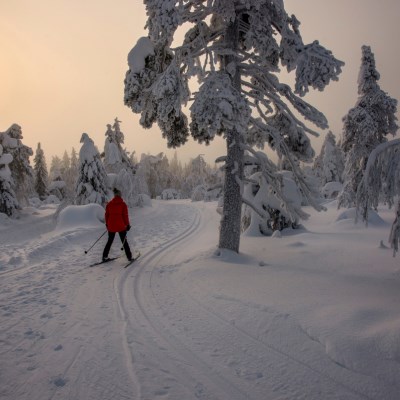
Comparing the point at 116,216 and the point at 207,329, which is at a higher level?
the point at 116,216

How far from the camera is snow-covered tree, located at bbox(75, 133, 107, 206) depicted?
2453 centimetres

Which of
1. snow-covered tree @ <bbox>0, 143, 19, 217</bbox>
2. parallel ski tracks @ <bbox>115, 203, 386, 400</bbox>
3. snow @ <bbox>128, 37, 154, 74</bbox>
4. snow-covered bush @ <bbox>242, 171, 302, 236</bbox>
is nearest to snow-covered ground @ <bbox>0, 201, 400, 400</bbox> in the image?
parallel ski tracks @ <bbox>115, 203, 386, 400</bbox>

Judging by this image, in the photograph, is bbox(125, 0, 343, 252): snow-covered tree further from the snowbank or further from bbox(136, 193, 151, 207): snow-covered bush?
bbox(136, 193, 151, 207): snow-covered bush

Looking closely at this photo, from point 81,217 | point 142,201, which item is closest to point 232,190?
point 81,217

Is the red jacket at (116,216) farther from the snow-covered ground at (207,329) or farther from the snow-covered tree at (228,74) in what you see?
the snow-covered tree at (228,74)

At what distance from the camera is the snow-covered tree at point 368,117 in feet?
61.4

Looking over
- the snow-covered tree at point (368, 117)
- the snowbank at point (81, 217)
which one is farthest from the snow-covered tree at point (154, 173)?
the snow-covered tree at point (368, 117)

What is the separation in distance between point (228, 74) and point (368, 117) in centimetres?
1507

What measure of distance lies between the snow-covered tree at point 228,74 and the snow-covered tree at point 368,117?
484 inches

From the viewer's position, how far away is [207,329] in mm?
4270

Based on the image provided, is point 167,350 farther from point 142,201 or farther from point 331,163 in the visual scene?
point 331,163

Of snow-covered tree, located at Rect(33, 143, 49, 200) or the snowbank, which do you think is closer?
the snowbank

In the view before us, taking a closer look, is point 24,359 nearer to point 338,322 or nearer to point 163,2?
point 338,322

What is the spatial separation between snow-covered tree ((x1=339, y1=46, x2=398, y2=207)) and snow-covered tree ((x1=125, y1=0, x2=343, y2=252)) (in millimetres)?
12289
